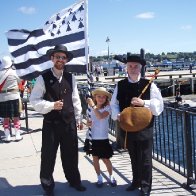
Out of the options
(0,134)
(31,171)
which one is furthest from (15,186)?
(0,134)

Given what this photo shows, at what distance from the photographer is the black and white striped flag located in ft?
18.6

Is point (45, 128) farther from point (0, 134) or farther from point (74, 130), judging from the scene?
point (0, 134)

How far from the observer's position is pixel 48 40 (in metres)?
6.45

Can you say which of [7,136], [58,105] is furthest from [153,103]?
[7,136]

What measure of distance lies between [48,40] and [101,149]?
2344mm

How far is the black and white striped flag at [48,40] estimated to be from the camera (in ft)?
18.6

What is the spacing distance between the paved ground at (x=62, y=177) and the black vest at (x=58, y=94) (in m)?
1.02

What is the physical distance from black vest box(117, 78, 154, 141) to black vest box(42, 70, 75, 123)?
2.24 feet

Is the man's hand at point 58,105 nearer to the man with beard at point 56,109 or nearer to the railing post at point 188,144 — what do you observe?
the man with beard at point 56,109

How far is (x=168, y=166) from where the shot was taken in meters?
5.80

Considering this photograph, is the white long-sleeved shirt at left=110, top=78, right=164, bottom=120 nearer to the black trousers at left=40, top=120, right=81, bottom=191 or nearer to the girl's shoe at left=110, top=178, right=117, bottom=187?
the black trousers at left=40, top=120, right=81, bottom=191

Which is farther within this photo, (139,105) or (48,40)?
(48,40)

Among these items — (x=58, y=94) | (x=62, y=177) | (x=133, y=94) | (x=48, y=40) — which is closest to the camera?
(x=133, y=94)

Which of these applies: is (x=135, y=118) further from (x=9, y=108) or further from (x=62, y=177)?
(x=9, y=108)
